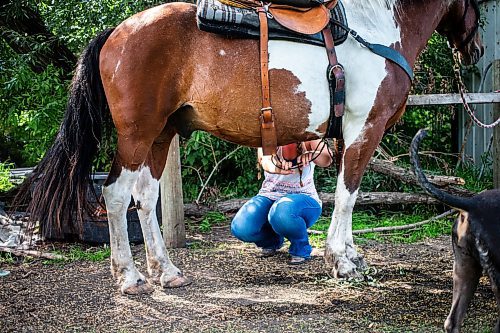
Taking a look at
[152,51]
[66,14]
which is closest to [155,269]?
[152,51]

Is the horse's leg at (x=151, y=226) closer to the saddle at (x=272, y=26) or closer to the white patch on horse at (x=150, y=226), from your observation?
the white patch on horse at (x=150, y=226)

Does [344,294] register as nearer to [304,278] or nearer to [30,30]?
[304,278]

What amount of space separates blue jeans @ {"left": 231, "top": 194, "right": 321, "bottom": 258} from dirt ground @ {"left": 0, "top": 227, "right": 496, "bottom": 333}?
18cm

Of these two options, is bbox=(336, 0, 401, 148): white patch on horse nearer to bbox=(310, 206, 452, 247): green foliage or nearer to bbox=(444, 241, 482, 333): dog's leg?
bbox=(444, 241, 482, 333): dog's leg

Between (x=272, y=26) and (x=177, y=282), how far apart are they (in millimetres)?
1769

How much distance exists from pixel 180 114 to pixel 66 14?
3586mm

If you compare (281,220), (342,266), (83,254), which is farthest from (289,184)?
(83,254)

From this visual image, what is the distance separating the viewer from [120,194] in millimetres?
3934

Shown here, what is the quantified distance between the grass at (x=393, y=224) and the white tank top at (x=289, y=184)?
90 cm

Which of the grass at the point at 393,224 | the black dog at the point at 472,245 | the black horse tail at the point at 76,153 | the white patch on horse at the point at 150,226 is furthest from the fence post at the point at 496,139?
the black horse tail at the point at 76,153

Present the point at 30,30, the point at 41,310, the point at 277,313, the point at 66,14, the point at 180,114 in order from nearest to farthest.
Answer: the point at 277,313
the point at 41,310
the point at 180,114
the point at 66,14
the point at 30,30

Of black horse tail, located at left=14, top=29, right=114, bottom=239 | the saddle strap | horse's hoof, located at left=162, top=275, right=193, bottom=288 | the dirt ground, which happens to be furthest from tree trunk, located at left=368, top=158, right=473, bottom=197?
black horse tail, located at left=14, top=29, right=114, bottom=239

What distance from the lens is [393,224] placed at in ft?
20.6

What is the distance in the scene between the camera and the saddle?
12.4ft
